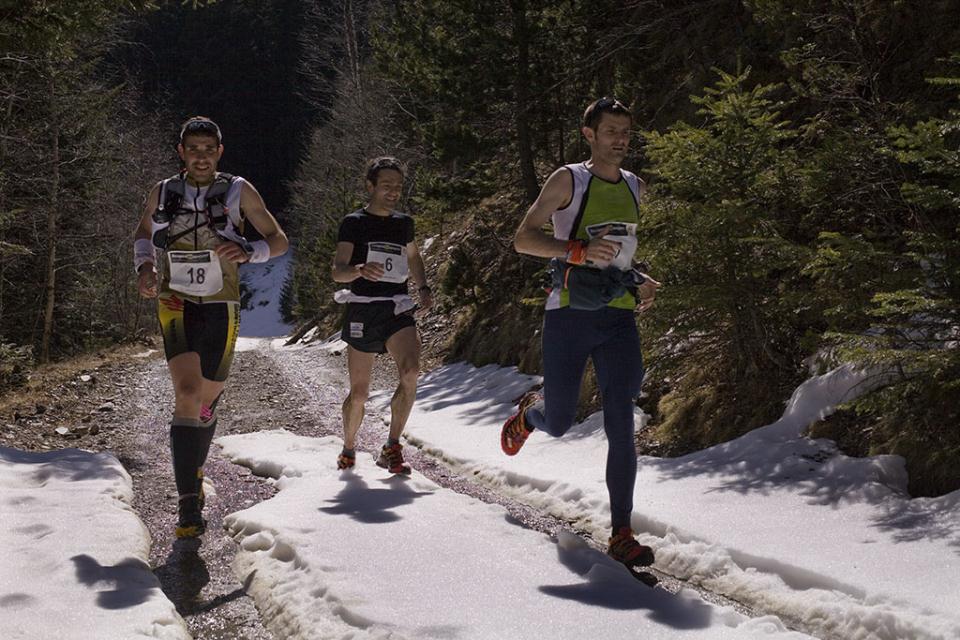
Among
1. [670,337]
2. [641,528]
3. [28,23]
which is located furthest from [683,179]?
[28,23]

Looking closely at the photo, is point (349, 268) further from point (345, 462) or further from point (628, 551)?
point (628, 551)

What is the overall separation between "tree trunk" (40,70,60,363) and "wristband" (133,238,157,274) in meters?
16.2

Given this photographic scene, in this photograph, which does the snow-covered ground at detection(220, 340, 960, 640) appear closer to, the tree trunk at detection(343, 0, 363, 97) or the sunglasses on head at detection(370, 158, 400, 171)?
the sunglasses on head at detection(370, 158, 400, 171)

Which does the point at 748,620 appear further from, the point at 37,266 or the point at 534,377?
the point at 37,266

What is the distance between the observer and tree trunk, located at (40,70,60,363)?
1983 cm

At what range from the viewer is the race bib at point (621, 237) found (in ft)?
14.9

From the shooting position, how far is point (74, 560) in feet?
13.4

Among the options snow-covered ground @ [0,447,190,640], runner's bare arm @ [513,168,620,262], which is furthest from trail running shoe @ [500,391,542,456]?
snow-covered ground @ [0,447,190,640]

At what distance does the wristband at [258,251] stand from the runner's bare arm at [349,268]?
0.86 m

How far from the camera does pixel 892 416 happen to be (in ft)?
18.0

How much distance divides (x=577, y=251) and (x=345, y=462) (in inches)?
124

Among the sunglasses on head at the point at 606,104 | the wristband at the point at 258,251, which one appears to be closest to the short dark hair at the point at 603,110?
the sunglasses on head at the point at 606,104

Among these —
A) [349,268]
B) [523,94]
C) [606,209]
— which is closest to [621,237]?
[606,209]

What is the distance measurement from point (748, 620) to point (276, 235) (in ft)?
12.3
